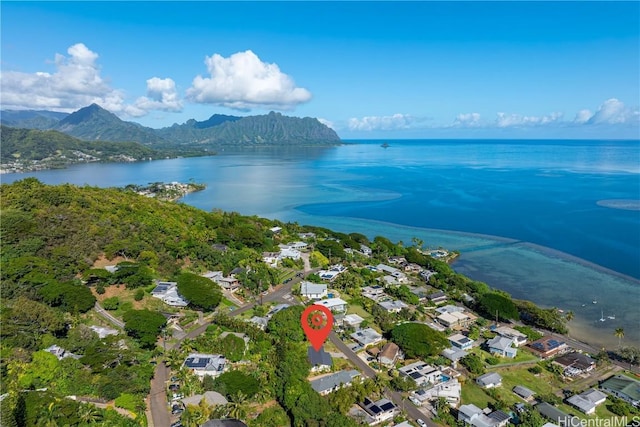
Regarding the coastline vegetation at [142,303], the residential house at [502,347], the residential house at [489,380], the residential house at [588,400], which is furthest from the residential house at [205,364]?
the residential house at [588,400]

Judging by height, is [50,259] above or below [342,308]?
above

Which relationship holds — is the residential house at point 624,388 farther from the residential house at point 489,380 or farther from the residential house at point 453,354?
the residential house at point 453,354

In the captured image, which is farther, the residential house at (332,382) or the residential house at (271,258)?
the residential house at (271,258)

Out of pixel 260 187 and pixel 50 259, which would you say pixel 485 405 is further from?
pixel 260 187

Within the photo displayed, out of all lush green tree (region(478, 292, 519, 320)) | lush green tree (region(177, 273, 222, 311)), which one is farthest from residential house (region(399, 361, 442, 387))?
lush green tree (region(177, 273, 222, 311))

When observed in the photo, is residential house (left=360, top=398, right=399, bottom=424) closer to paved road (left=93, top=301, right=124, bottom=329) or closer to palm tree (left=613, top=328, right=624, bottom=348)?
paved road (left=93, top=301, right=124, bottom=329)

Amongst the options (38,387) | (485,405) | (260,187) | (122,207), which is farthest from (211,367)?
(260,187)
